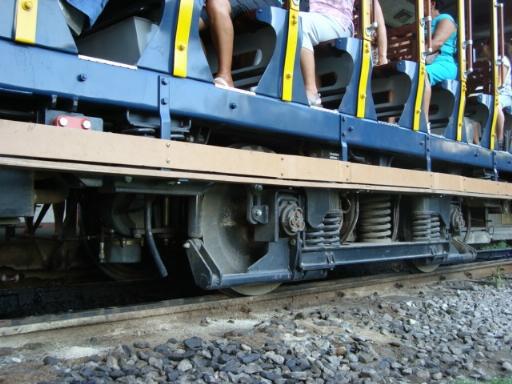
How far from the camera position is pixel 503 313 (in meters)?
4.01

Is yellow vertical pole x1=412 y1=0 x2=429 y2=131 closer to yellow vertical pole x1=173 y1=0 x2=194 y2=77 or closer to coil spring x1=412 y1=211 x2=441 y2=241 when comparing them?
coil spring x1=412 y1=211 x2=441 y2=241

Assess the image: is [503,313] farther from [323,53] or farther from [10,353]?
[10,353]

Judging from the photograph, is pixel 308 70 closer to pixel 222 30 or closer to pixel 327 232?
pixel 222 30

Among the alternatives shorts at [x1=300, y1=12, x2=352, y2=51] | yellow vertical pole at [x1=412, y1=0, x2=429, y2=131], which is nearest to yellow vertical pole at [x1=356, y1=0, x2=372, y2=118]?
shorts at [x1=300, y1=12, x2=352, y2=51]

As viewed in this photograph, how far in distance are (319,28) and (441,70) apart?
2004 millimetres

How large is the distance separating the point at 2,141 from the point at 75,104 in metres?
0.47

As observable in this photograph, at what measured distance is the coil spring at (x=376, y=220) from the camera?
15.2ft

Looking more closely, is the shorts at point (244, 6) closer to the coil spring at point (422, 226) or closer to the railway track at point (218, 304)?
the railway track at point (218, 304)

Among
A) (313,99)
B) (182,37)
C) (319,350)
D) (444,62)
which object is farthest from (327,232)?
(444,62)

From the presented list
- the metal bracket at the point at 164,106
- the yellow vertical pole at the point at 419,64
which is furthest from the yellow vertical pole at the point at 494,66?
the metal bracket at the point at 164,106

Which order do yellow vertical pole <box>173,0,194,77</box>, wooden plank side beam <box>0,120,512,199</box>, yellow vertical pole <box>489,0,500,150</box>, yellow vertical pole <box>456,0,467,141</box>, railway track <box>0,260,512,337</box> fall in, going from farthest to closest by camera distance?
yellow vertical pole <box>489,0,500,150</box>, yellow vertical pole <box>456,0,467,141</box>, yellow vertical pole <box>173,0,194,77</box>, railway track <box>0,260,512,337</box>, wooden plank side beam <box>0,120,512,199</box>

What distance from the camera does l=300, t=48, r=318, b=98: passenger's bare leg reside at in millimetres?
3809

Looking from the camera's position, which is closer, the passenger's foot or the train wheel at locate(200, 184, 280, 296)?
the train wheel at locate(200, 184, 280, 296)

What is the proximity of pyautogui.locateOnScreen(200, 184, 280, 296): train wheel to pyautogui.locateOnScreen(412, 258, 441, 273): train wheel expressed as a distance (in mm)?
2009
